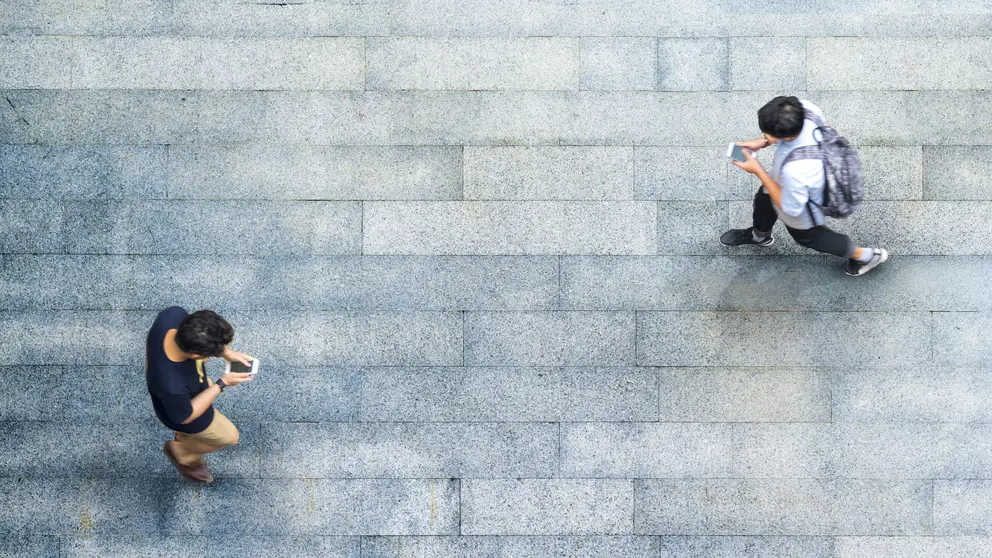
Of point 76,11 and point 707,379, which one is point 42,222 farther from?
point 707,379

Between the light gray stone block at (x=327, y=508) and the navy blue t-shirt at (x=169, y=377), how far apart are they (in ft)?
5.13

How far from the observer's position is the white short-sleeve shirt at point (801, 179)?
530cm

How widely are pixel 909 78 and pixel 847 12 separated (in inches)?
32.8

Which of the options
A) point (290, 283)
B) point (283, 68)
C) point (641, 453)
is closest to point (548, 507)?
point (641, 453)

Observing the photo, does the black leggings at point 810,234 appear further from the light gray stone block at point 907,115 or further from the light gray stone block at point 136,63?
the light gray stone block at point 136,63

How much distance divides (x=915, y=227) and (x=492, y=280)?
12.8 ft

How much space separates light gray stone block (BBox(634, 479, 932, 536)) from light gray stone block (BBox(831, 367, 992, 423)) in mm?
612

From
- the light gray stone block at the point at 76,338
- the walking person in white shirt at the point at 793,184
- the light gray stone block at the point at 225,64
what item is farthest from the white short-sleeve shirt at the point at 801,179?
the light gray stone block at the point at 76,338

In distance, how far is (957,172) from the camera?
6.76 m

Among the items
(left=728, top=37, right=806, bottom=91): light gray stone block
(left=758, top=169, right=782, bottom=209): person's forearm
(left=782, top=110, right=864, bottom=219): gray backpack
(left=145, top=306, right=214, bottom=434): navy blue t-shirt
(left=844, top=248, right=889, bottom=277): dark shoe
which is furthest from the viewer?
(left=728, top=37, right=806, bottom=91): light gray stone block

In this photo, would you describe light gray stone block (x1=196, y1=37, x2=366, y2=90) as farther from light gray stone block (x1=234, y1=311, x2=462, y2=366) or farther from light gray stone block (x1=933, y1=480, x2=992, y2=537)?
light gray stone block (x1=933, y1=480, x2=992, y2=537)

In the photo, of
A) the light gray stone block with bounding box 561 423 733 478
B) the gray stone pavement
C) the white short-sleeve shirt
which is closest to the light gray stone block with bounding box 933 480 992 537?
the gray stone pavement

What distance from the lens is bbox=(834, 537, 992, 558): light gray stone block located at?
6.59 meters

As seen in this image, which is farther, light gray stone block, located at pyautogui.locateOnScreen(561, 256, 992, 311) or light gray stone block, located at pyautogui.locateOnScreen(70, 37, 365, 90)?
light gray stone block, located at pyautogui.locateOnScreen(70, 37, 365, 90)
